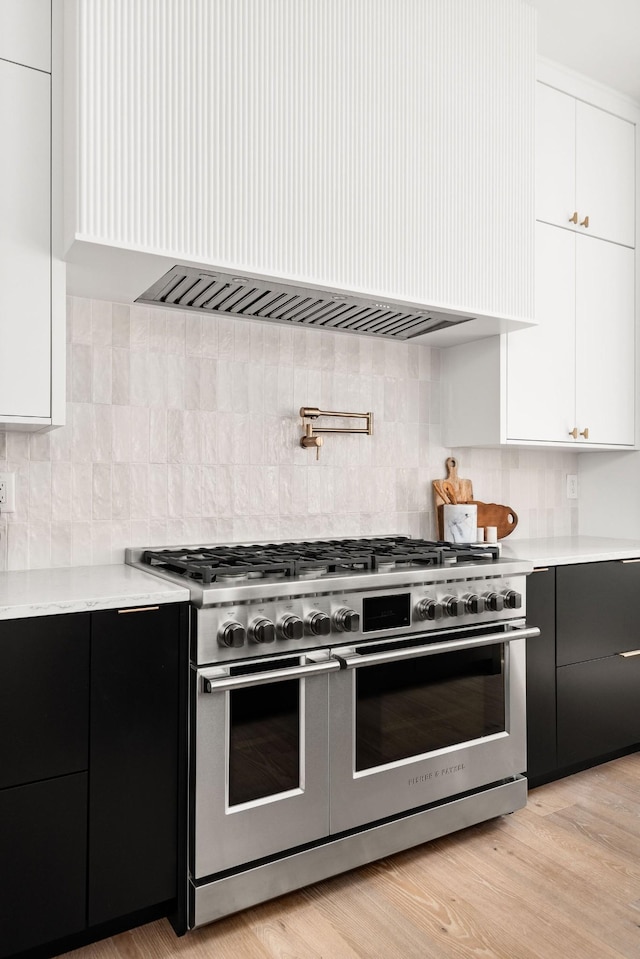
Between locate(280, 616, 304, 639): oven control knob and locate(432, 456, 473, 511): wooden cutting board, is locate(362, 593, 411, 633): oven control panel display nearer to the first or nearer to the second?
locate(280, 616, 304, 639): oven control knob

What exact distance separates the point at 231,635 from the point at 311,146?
1.40 metres

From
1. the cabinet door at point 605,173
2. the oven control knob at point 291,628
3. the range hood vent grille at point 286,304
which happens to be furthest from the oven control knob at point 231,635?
the cabinet door at point 605,173

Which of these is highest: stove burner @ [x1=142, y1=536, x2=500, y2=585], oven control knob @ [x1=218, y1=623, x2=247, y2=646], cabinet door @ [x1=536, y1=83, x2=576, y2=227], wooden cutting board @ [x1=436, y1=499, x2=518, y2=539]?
cabinet door @ [x1=536, y1=83, x2=576, y2=227]

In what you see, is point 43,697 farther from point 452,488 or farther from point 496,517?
point 496,517

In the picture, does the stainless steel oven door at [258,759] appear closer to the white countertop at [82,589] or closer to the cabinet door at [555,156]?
the white countertop at [82,589]

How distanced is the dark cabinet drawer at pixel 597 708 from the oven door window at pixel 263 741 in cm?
114

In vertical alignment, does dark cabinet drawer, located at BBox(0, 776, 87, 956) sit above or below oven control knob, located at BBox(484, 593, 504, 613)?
below

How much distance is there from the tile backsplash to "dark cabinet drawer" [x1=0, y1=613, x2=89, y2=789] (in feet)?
1.91

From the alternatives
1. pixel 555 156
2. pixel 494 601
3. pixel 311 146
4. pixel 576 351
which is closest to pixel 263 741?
pixel 494 601

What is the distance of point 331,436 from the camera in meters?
2.61

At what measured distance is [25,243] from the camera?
66.2 inches

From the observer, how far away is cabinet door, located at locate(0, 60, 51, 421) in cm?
166

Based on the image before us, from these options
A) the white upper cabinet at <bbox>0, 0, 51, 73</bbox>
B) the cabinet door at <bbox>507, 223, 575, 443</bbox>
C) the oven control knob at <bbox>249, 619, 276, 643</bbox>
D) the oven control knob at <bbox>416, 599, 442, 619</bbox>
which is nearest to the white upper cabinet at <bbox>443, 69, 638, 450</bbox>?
the cabinet door at <bbox>507, 223, 575, 443</bbox>

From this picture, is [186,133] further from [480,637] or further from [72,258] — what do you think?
[480,637]
